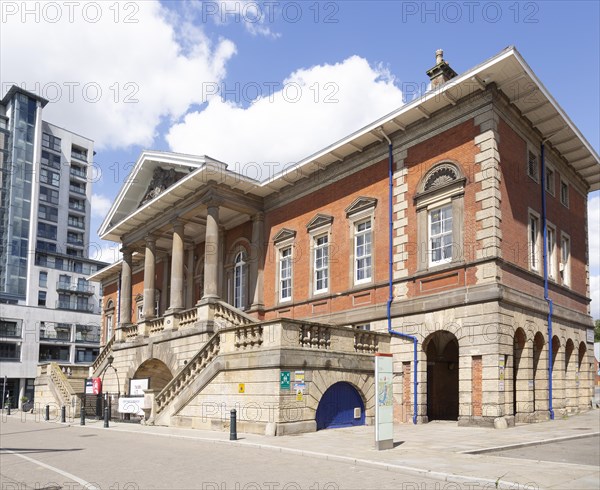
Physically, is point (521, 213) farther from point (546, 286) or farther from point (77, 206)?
point (77, 206)

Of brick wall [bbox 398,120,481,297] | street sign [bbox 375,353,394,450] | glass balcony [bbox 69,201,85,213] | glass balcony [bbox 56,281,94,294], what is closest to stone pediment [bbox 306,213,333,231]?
brick wall [bbox 398,120,481,297]

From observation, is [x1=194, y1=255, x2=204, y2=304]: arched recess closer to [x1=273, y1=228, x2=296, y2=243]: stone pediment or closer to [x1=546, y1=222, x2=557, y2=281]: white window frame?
[x1=273, y1=228, x2=296, y2=243]: stone pediment

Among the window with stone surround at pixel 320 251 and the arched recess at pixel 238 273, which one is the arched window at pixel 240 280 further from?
the window with stone surround at pixel 320 251

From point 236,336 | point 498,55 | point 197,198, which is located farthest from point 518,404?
point 197,198

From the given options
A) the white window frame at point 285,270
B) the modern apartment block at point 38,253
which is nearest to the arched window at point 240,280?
the white window frame at point 285,270

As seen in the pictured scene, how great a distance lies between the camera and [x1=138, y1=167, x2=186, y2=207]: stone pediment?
29950 millimetres

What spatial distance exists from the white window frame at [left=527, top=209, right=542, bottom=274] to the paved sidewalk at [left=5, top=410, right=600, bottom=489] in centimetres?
534

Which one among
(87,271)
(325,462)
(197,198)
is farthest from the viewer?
(87,271)

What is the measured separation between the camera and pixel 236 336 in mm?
19438

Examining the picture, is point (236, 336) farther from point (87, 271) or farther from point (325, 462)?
point (87, 271)

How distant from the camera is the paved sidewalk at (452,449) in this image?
995cm

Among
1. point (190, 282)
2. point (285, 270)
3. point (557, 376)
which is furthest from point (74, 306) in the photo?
point (557, 376)

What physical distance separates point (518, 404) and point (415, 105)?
10385 mm

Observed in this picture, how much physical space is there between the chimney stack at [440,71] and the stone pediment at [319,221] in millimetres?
6749
